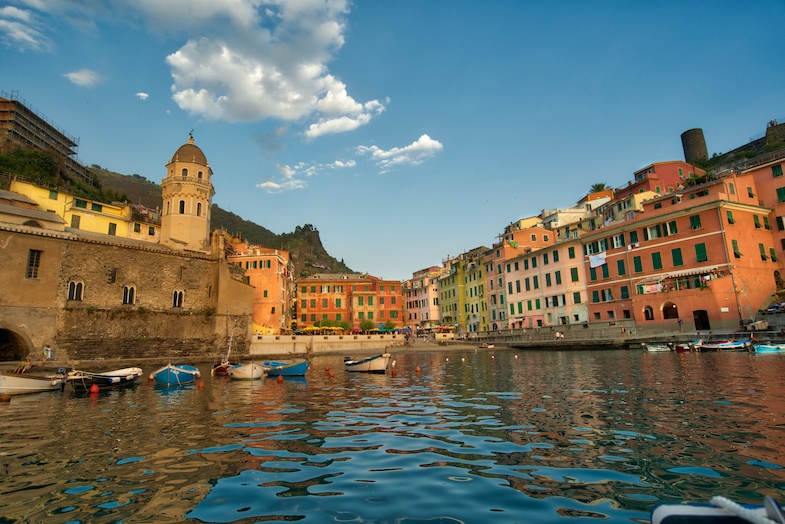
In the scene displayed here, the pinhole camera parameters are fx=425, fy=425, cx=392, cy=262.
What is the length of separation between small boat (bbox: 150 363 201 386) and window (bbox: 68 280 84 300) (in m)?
20.9

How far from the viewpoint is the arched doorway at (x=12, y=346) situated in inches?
1384

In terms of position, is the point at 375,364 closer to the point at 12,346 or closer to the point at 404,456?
the point at 404,456

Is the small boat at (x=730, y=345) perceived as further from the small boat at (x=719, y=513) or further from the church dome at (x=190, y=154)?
the church dome at (x=190, y=154)

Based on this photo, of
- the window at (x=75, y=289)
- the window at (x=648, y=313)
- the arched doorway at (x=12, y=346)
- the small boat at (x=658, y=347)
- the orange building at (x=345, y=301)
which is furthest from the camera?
the orange building at (x=345, y=301)

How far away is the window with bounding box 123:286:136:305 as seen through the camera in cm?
4156

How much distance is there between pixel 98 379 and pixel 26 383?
272 centimetres

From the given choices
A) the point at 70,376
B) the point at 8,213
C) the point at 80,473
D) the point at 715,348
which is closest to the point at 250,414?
the point at 80,473

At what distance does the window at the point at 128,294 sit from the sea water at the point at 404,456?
28.6m

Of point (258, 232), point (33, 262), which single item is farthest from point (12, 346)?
point (258, 232)

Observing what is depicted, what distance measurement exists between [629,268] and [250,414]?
42729 mm

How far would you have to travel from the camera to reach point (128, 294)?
4181cm

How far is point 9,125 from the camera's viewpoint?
204 ft

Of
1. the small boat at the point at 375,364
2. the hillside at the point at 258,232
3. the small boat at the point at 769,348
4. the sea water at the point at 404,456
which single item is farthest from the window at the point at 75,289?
the hillside at the point at 258,232

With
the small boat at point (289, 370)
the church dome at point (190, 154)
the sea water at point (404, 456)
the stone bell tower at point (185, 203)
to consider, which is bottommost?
the sea water at point (404, 456)
